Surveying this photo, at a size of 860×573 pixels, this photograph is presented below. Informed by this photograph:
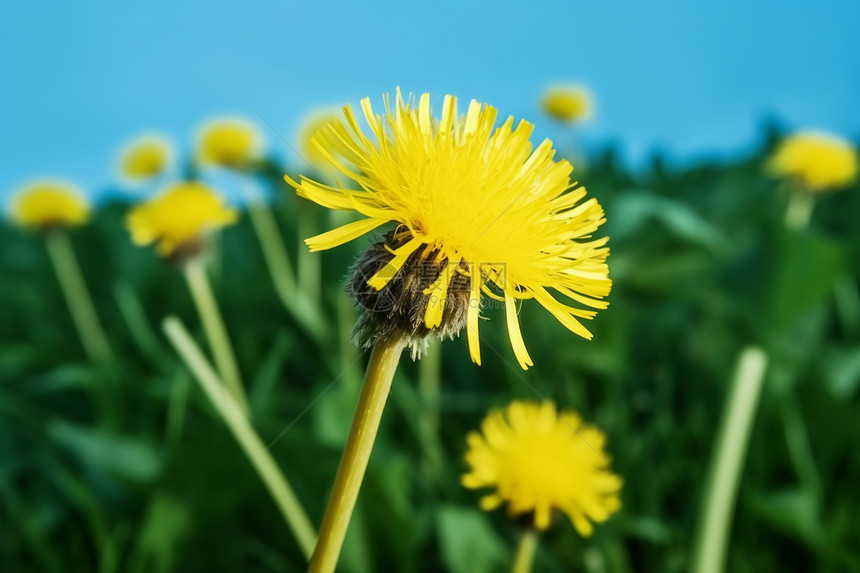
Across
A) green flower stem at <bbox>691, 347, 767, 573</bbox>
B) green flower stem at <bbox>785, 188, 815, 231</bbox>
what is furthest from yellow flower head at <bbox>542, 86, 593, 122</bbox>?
green flower stem at <bbox>691, 347, 767, 573</bbox>

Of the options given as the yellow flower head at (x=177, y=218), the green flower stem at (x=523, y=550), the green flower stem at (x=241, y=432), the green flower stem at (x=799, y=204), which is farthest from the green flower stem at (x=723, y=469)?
the green flower stem at (x=799, y=204)

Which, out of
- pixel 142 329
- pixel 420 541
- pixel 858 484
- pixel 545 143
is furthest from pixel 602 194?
pixel 545 143

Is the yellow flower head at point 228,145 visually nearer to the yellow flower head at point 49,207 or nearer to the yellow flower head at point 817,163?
the yellow flower head at point 49,207

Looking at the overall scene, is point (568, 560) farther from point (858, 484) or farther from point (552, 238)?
point (552, 238)

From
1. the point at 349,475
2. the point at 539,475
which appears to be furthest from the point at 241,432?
the point at 349,475

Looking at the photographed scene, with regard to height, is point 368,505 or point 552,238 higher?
point 552,238

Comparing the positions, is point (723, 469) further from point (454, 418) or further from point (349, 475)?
point (454, 418)
